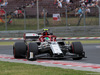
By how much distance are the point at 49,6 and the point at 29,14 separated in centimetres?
377

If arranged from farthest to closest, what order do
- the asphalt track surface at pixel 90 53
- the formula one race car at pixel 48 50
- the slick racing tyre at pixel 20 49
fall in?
the slick racing tyre at pixel 20 49 → the asphalt track surface at pixel 90 53 → the formula one race car at pixel 48 50

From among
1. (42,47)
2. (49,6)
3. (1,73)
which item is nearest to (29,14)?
(49,6)

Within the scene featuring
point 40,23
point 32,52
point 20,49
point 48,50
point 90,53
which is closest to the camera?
point 32,52

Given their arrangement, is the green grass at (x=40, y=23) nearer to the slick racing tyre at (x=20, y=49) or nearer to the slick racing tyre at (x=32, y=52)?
the slick racing tyre at (x=20, y=49)

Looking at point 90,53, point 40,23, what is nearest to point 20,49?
point 90,53

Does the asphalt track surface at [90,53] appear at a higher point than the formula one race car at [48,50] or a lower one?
lower

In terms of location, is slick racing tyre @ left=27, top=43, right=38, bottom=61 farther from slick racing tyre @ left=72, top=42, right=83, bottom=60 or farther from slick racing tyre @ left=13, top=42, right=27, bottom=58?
slick racing tyre @ left=72, top=42, right=83, bottom=60

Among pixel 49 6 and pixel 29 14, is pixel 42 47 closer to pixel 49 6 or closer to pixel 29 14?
pixel 29 14

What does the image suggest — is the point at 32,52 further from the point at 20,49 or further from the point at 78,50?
the point at 78,50

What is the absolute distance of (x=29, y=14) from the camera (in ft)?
95.0

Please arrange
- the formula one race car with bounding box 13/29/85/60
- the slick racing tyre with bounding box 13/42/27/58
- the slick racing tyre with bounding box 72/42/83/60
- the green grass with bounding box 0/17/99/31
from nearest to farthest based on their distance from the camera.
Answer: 1. the formula one race car with bounding box 13/29/85/60
2. the slick racing tyre with bounding box 72/42/83/60
3. the slick racing tyre with bounding box 13/42/27/58
4. the green grass with bounding box 0/17/99/31

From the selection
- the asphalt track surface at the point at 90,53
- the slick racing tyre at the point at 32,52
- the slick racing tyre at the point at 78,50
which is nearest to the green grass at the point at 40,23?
the asphalt track surface at the point at 90,53

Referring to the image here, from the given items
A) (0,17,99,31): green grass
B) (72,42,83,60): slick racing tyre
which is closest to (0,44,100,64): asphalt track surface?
(72,42,83,60): slick racing tyre

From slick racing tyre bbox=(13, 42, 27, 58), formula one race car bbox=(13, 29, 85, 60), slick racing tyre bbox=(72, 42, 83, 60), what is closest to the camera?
formula one race car bbox=(13, 29, 85, 60)
